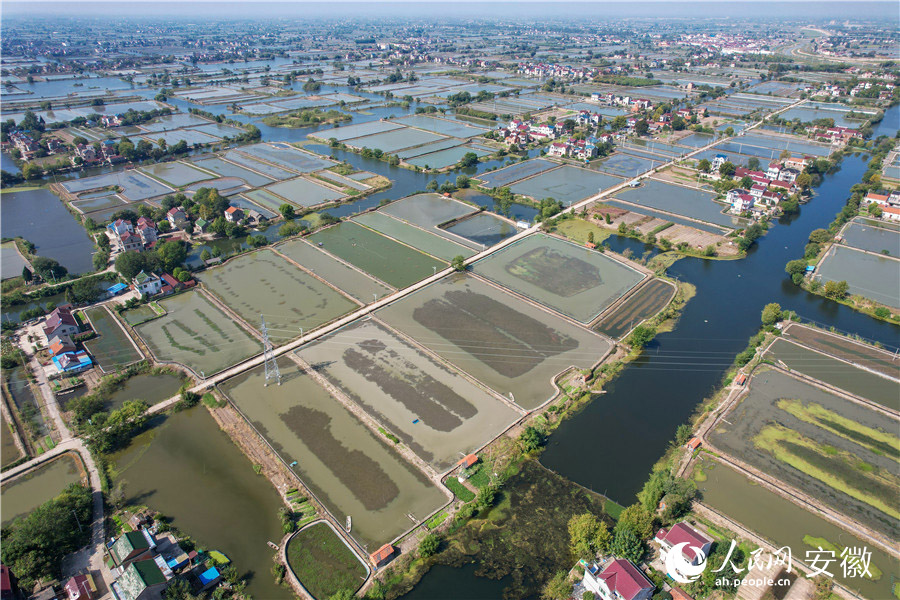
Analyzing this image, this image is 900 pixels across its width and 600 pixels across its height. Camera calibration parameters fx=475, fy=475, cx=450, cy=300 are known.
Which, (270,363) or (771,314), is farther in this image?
(771,314)

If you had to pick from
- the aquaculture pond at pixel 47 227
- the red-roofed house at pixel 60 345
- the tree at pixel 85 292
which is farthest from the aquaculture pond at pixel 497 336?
the aquaculture pond at pixel 47 227

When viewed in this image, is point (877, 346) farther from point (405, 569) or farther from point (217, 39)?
point (217, 39)

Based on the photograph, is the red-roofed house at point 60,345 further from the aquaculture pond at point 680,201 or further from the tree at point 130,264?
the aquaculture pond at point 680,201

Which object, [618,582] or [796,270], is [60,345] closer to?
[618,582]

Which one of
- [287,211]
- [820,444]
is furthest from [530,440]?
[287,211]

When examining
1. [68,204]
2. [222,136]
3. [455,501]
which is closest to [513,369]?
[455,501]
